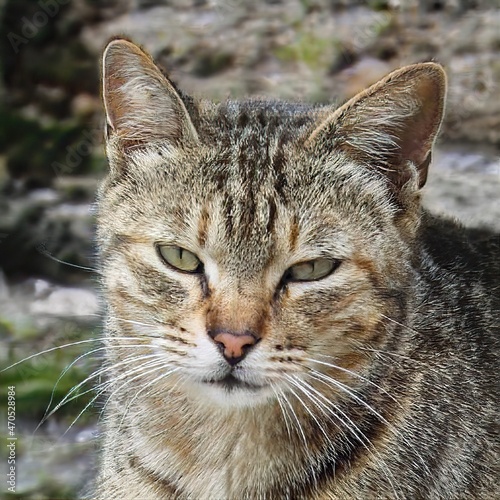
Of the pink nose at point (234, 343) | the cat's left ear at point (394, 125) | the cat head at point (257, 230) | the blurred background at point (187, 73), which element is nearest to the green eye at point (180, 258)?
the cat head at point (257, 230)

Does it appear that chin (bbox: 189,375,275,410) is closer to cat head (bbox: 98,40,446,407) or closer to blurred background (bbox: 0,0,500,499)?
cat head (bbox: 98,40,446,407)

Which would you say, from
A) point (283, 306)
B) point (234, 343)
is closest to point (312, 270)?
point (283, 306)

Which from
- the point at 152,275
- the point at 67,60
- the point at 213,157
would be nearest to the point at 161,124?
the point at 213,157

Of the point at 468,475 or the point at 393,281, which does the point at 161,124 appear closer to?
the point at 393,281

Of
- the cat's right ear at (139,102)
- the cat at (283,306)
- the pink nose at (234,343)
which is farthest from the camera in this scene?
the cat's right ear at (139,102)

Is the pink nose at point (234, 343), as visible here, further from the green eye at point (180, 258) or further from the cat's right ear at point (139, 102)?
the cat's right ear at point (139, 102)

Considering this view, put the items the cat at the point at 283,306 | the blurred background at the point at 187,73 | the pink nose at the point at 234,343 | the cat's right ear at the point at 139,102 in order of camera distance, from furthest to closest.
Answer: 1. the blurred background at the point at 187,73
2. the cat's right ear at the point at 139,102
3. the cat at the point at 283,306
4. the pink nose at the point at 234,343
